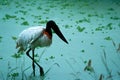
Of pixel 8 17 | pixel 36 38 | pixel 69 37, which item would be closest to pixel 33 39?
pixel 36 38

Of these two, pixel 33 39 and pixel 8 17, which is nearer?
pixel 33 39

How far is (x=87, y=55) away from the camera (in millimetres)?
4312

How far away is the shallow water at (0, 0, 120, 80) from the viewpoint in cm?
354

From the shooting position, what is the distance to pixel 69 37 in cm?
538

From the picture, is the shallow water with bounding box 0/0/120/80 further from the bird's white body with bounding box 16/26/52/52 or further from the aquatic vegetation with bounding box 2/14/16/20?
the bird's white body with bounding box 16/26/52/52

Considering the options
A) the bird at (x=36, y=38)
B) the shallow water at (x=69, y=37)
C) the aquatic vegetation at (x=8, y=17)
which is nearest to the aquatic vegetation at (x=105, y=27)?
the shallow water at (x=69, y=37)

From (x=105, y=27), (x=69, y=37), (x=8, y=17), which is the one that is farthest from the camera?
(x=8, y=17)

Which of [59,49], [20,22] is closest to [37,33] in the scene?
[59,49]

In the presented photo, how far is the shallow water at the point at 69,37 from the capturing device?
3535 millimetres

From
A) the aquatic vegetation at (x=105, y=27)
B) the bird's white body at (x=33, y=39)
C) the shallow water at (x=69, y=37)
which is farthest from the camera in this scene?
the aquatic vegetation at (x=105, y=27)

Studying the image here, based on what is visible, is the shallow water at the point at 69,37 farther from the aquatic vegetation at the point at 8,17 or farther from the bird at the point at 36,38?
the bird at the point at 36,38

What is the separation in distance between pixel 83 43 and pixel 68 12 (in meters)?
2.97

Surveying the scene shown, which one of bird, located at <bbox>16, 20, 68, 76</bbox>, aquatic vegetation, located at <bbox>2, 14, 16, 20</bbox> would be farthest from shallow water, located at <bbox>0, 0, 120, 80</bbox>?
bird, located at <bbox>16, 20, 68, 76</bbox>

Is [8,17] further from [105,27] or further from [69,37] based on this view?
[105,27]
